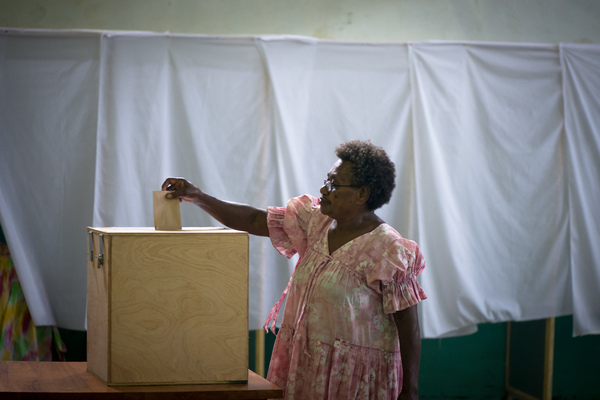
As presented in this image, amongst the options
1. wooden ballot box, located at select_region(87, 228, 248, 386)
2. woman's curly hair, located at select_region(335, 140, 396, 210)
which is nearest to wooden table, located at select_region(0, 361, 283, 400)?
wooden ballot box, located at select_region(87, 228, 248, 386)

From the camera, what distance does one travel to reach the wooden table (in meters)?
1.55

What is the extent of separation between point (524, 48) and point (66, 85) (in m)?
2.32

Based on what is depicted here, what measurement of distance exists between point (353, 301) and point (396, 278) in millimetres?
156

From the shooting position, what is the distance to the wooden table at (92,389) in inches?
61.0

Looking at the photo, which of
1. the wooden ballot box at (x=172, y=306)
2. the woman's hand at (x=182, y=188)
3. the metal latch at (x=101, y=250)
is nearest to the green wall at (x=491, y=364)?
the woman's hand at (x=182, y=188)

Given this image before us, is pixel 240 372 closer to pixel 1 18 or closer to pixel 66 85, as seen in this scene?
pixel 66 85

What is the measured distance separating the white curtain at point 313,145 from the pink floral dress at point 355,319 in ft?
3.25

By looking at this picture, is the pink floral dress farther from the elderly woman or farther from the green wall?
the green wall

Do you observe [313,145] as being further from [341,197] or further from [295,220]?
[341,197]

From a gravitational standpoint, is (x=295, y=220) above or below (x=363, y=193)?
below

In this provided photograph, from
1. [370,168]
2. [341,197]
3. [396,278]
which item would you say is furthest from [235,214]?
[396,278]

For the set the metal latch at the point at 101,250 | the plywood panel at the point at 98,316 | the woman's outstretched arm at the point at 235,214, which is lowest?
the plywood panel at the point at 98,316

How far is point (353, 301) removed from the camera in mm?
1945

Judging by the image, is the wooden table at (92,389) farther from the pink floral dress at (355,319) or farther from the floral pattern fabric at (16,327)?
the floral pattern fabric at (16,327)
